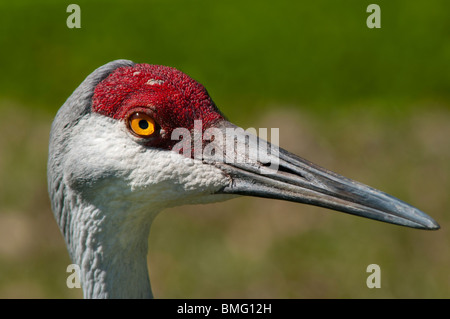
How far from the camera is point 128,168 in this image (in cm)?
287

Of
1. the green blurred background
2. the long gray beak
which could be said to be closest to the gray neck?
the long gray beak

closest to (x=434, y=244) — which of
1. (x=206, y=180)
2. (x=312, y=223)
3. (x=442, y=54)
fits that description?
(x=312, y=223)

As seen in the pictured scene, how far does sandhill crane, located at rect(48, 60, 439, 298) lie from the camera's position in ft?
9.43

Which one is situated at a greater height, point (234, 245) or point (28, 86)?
point (28, 86)

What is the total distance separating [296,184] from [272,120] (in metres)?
5.22

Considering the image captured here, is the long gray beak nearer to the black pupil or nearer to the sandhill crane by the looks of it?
the sandhill crane

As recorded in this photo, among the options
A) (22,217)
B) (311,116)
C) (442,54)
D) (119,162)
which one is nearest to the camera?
(119,162)

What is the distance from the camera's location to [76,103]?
300cm

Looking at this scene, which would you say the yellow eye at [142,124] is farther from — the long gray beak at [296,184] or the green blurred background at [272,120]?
the green blurred background at [272,120]

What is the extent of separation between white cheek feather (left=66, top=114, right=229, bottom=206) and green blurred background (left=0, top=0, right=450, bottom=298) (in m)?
3.44

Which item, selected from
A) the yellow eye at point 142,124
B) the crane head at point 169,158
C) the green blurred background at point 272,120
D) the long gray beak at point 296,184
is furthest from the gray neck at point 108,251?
the green blurred background at point 272,120

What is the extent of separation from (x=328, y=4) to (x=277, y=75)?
1.75 m

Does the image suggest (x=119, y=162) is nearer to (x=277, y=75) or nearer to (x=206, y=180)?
(x=206, y=180)

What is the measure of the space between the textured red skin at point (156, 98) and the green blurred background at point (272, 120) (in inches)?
141
